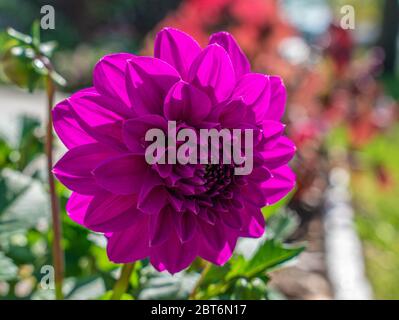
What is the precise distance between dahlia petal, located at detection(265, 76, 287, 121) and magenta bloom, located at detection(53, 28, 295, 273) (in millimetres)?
35

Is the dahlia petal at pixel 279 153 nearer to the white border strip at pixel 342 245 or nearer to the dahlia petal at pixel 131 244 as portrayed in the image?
the dahlia petal at pixel 131 244

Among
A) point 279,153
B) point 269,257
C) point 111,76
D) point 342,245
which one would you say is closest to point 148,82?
point 111,76

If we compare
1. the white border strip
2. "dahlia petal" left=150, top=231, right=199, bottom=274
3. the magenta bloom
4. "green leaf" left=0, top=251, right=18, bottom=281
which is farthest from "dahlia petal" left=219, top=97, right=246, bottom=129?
the white border strip

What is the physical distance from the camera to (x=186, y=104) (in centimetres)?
54

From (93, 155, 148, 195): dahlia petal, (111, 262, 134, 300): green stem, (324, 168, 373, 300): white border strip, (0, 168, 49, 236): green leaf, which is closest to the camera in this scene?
(93, 155, 148, 195): dahlia petal

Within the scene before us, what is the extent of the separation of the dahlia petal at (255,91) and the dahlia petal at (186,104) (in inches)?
1.3

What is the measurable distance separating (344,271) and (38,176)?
2.98 feet

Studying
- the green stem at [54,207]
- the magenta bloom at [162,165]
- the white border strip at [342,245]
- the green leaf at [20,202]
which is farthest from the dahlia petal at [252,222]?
the white border strip at [342,245]

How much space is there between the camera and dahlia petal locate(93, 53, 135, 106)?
535 mm

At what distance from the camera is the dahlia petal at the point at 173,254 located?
0.55 metres

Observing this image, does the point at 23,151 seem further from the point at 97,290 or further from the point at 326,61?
the point at 326,61

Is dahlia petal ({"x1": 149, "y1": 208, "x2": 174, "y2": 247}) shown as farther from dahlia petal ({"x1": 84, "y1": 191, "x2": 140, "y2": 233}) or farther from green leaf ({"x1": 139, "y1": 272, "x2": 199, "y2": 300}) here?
green leaf ({"x1": 139, "y1": 272, "x2": 199, "y2": 300})

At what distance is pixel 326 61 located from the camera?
241cm

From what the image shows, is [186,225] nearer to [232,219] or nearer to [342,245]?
[232,219]
